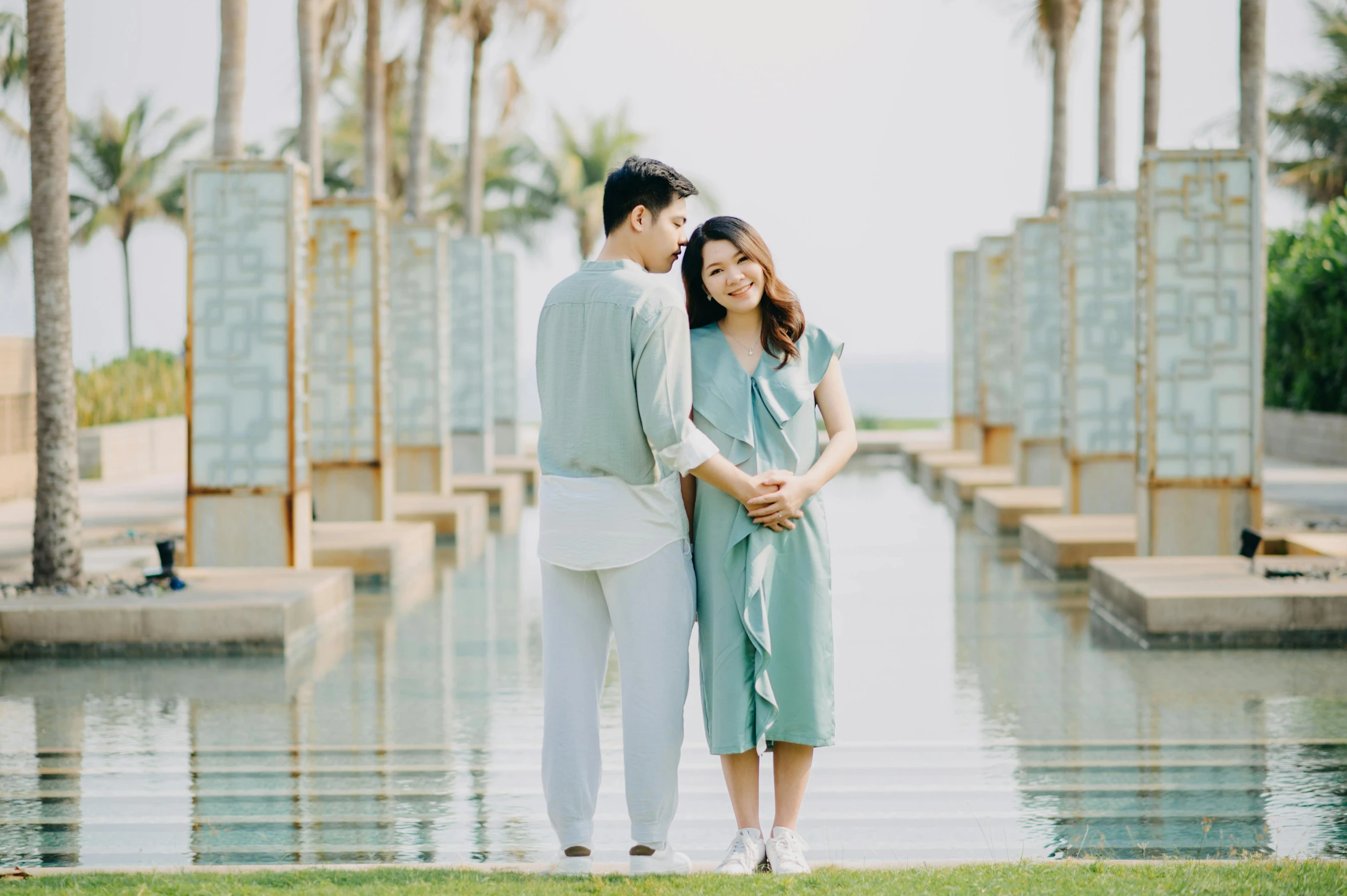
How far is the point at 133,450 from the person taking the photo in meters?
21.1

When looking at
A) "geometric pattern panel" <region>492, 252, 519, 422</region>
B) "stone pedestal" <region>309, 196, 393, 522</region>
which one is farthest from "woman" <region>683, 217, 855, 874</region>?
"geometric pattern panel" <region>492, 252, 519, 422</region>

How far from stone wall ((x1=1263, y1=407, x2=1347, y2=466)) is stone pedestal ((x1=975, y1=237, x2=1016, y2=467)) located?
4419 mm

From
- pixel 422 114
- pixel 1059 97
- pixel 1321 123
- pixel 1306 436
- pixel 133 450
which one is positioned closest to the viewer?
pixel 422 114

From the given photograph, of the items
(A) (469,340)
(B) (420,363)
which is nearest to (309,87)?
(B) (420,363)

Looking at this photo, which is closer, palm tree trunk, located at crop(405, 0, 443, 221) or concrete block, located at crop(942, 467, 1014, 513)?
concrete block, located at crop(942, 467, 1014, 513)

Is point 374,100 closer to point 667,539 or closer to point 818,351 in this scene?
point 818,351

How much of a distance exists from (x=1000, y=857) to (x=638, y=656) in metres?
1.29

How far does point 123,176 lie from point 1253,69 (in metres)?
30.1

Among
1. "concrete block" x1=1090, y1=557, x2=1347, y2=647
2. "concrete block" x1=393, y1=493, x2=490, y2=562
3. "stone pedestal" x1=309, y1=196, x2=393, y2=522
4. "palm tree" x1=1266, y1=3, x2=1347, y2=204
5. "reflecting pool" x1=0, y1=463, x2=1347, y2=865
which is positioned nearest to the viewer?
"reflecting pool" x1=0, y1=463, x2=1347, y2=865

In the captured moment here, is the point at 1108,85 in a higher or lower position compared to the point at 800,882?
higher

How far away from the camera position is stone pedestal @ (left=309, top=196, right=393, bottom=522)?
13062 millimetres

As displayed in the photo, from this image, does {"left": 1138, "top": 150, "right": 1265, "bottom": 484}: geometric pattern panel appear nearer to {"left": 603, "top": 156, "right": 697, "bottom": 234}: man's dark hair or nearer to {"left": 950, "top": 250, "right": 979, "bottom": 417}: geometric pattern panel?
{"left": 603, "top": 156, "right": 697, "bottom": 234}: man's dark hair

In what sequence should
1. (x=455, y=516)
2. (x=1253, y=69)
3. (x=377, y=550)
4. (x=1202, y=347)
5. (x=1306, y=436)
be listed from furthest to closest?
(x=1306, y=436), (x=455, y=516), (x=1253, y=69), (x=377, y=550), (x=1202, y=347)

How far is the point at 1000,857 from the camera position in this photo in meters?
4.56
